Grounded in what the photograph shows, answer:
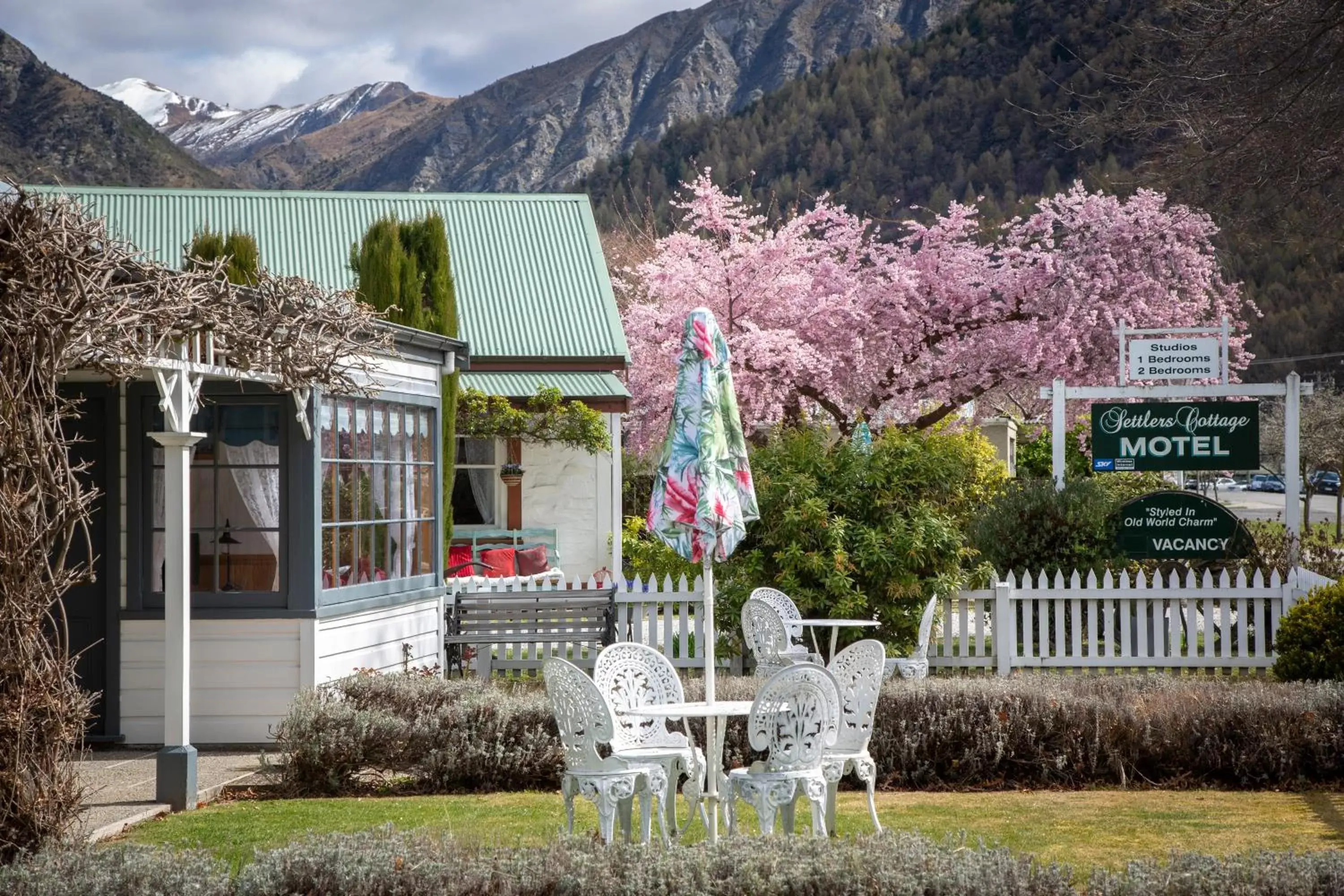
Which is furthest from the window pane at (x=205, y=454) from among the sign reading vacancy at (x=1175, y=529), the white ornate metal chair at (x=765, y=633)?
the sign reading vacancy at (x=1175, y=529)

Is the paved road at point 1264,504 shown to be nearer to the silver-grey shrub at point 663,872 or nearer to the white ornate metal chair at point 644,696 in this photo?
the white ornate metal chair at point 644,696

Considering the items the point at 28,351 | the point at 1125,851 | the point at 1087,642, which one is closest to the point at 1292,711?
the point at 1125,851

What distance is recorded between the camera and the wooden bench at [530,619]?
12391mm

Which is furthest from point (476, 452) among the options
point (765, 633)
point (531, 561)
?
point (765, 633)

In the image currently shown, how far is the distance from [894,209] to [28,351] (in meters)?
58.6

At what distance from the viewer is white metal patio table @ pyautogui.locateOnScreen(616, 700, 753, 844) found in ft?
22.6

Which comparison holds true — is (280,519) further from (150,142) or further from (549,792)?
(150,142)

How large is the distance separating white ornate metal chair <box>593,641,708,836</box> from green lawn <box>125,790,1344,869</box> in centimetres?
49

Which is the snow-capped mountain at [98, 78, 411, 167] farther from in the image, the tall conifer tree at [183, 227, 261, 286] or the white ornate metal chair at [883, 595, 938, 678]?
the white ornate metal chair at [883, 595, 938, 678]

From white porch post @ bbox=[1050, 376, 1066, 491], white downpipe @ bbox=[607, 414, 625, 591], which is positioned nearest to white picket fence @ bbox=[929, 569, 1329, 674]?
white porch post @ bbox=[1050, 376, 1066, 491]

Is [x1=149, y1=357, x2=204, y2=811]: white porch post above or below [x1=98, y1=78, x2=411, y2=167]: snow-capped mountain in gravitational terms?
below

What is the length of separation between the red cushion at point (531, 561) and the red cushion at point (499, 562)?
0.15 metres

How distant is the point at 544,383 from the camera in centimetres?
1975

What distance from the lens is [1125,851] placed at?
275 inches
